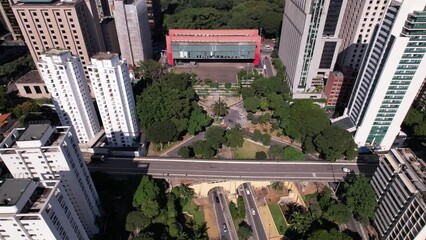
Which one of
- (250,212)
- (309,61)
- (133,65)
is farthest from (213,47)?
(250,212)

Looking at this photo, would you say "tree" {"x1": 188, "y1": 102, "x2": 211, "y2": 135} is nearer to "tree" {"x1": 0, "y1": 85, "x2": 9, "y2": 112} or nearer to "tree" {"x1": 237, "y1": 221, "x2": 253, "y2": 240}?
"tree" {"x1": 237, "y1": 221, "x2": 253, "y2": 240}

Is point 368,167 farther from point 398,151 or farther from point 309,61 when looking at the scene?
point 309,61

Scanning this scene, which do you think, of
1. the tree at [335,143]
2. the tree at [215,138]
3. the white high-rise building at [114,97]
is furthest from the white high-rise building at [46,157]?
the tree at [335,143]

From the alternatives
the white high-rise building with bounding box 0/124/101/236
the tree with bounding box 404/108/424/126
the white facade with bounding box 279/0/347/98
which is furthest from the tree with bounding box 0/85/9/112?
the tree with bounding box 404/108/424/126

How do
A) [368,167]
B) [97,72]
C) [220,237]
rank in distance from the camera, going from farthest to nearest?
[368,167] → [97,72] → [220,237]

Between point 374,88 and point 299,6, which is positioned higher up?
point 299,6

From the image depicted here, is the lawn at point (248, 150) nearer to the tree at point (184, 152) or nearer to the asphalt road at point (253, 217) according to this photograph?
the asphalt road at point (253, 217)
